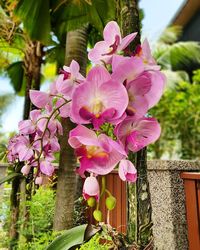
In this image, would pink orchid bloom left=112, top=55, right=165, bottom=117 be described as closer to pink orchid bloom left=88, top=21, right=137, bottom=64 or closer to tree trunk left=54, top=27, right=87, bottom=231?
pink orchid bloom left=88, top=21, right=137, bottom=64

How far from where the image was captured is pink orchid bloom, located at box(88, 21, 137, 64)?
510 millimetres

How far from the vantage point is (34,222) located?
1.51 m

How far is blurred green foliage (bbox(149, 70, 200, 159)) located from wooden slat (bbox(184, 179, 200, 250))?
361cm

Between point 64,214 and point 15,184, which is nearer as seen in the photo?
point 64,214

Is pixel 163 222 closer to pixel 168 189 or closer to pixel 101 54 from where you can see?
pixel 168 189

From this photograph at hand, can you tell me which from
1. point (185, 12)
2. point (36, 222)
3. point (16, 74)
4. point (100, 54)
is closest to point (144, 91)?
point (100, 54)

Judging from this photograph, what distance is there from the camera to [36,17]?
1.88m

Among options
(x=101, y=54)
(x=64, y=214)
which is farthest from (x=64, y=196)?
(x=101, y=54)

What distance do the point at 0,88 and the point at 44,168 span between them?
257 inches

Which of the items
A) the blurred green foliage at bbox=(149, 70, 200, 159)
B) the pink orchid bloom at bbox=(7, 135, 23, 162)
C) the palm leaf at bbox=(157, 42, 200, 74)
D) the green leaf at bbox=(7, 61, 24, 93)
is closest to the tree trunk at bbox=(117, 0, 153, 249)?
the pink orchid bloom at bbox=(7, 135, 23, 162)

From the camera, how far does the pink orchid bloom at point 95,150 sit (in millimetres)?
440

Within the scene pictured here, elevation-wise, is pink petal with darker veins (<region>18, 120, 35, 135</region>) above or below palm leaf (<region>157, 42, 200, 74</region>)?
below

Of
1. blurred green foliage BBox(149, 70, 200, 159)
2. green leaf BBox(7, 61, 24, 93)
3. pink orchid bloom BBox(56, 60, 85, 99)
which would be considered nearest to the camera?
pink orchid bloom BBox(56, 60, 85, 99)

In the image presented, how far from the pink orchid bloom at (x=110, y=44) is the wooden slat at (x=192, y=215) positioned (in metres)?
1.01
